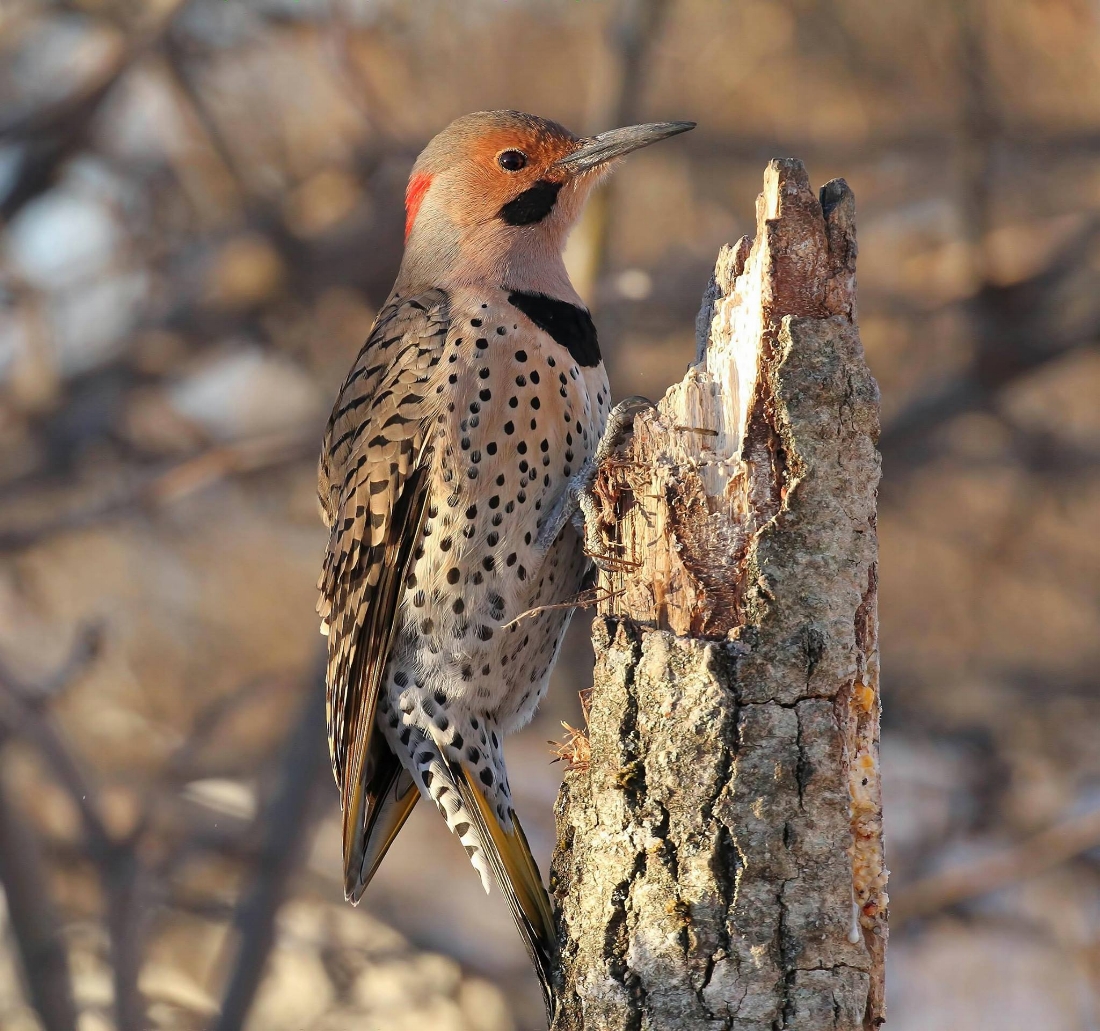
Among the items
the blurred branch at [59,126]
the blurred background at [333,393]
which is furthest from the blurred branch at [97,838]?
the blurred branch at [59,126]

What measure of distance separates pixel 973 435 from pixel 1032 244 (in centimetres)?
123

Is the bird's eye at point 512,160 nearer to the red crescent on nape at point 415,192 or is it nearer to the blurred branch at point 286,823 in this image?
the red crescent on nape at point 415,192

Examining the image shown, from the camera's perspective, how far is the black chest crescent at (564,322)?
112 inches

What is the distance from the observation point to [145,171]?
6.75 m

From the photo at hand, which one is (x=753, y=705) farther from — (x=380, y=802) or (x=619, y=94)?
(x=619, y=94)

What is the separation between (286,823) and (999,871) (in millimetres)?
3403

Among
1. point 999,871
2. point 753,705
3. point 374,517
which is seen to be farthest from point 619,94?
point 753,705

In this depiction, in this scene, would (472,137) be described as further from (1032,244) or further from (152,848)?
(1032,244)

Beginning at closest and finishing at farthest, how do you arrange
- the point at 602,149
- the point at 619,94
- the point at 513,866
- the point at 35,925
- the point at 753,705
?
the point at 753,705, the point at 513,866, the point at 602,149, the point at 35,925, the point at 619,94

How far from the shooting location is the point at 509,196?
3104 mm

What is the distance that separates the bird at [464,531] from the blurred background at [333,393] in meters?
2.92

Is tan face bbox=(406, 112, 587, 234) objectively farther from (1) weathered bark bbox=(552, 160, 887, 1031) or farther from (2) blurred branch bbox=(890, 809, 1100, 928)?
(2) blurred branch bbox=(890, 809, 1100, 928)

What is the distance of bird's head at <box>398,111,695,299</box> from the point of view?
3031 mm

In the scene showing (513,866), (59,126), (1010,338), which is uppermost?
(59,126)
